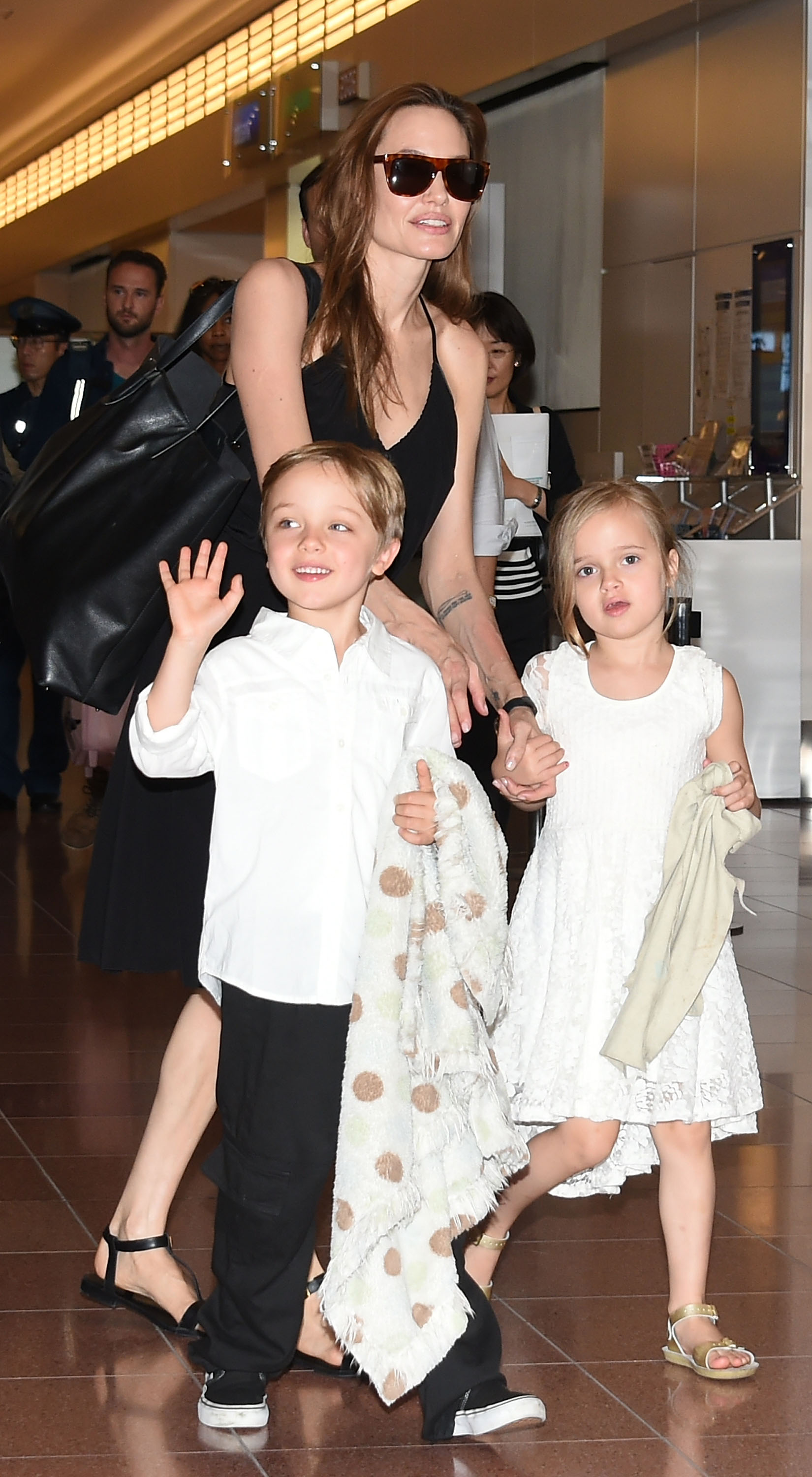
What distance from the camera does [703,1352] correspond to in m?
2.40

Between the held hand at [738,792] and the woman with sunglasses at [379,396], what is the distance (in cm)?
26

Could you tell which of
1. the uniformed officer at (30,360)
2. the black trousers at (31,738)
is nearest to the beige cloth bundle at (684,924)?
the uniformed officer at (30,360)

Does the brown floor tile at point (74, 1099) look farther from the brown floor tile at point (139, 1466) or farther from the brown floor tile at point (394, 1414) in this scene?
the brown floor tile at point (139, 1466)

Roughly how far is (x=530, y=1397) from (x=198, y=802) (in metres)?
0.87

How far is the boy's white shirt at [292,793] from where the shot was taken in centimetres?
213

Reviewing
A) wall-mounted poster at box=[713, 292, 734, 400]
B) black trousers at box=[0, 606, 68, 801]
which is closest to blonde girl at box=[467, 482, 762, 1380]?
black trousers at box=[0, 606, 68, 801]

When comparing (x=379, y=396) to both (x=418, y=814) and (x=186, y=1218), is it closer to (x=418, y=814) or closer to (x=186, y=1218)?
(x=418, y=814)

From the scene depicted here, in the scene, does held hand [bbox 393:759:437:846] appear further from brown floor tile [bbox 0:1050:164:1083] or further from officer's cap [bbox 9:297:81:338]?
officer's cap [bbox 9:297:81:338]

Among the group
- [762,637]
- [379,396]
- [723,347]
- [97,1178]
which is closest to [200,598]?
[379,396]

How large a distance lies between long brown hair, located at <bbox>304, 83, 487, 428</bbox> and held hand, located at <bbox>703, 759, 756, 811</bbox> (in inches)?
26.7

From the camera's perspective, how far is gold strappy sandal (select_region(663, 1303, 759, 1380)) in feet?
7.80

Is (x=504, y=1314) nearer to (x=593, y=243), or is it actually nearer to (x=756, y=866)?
(x=756, y=866)

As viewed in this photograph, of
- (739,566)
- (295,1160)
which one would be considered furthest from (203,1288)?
(739,566)

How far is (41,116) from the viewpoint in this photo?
671 inches
